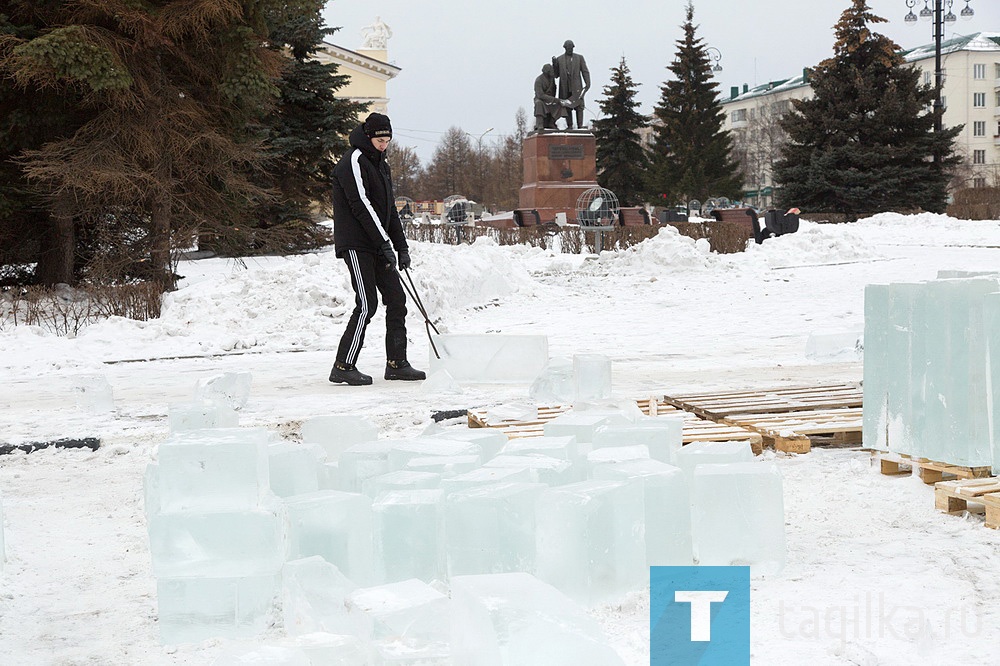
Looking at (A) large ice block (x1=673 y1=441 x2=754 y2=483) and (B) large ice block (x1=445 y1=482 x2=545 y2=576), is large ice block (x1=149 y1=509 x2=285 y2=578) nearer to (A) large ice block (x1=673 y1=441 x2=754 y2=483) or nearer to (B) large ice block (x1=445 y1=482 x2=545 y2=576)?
(B) large ice block (x1=445 y1=482 x2=545 y2=576)

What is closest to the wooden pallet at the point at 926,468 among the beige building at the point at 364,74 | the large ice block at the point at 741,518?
the large ice block at the point at 741,518

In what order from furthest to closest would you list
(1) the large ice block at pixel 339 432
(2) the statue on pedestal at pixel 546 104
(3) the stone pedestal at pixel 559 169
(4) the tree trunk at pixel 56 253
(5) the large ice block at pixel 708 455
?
(2) the statue on pedestal at pixel 546 104 → (3) the stone pedestal at pixel 559 169 → (4) the tree trunk at pixel 56 253 → (1) the large ice block at pixel 339 432 → (5) the large ice block at pixel 708 455

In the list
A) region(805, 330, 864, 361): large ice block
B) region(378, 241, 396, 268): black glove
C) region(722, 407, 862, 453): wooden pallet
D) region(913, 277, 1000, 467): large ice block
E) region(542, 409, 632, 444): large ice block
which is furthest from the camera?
region(805, 330, 864, 361): large ice block

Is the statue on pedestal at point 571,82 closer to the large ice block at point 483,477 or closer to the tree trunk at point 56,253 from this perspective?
the tree trunk at point 56,253

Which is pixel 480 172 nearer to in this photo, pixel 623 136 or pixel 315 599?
pixel 623 136

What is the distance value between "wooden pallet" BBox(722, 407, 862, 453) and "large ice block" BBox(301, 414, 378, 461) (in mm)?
1984

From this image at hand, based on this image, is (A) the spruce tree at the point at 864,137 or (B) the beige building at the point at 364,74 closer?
(A) the spruce tree at the point at 864,137

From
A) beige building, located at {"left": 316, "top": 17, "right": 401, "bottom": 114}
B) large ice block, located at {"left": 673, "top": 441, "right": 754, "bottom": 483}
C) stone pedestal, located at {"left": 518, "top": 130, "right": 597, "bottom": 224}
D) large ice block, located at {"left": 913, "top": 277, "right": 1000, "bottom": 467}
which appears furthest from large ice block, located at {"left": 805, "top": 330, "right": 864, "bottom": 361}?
beige building, located at {"left": 316, "top": 17, "right": 401, "bottom": 114}

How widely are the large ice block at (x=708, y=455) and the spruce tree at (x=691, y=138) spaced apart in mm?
43101

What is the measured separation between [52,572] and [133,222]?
42.1 feet

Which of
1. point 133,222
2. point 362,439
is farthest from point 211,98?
point 362,439

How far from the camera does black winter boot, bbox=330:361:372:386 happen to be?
766 centimetres

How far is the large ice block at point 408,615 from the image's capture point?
2547mm

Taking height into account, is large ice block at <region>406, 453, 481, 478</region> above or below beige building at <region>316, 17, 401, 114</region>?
below
